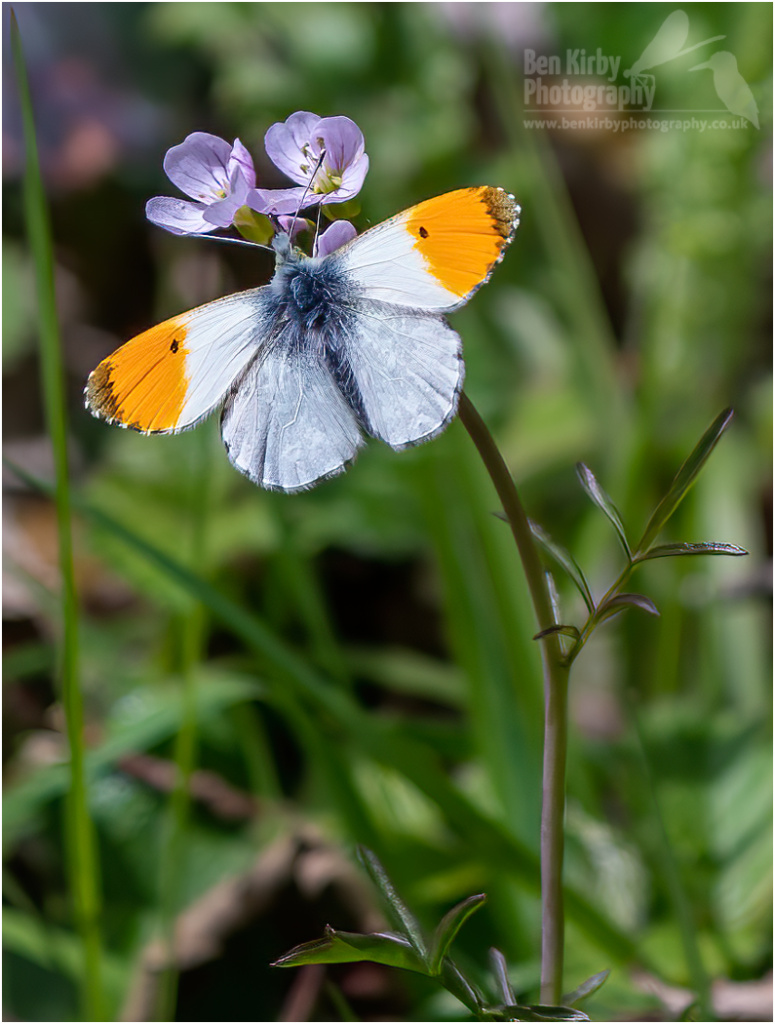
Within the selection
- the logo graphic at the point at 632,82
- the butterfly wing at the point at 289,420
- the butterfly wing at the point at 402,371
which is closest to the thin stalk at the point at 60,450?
the butterfly wing at the point at 289,420

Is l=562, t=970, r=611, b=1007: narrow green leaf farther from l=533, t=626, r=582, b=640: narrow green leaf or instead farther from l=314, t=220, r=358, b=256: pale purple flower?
l=314, t=220, r=358, b=256: pale purple flower

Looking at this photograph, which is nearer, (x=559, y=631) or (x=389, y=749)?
(x=559, y=631)

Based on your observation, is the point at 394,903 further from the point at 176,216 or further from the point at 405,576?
the point at 405,576

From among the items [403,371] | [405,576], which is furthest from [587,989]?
[405,576]

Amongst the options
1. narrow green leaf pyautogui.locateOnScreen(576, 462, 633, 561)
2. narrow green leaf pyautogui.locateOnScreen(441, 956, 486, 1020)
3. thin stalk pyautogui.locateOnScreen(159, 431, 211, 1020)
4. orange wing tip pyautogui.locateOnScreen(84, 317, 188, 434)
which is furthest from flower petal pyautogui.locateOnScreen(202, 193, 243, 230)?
thin stalk pyautogui.locateOnScreen(159, 431, 211, 1020)

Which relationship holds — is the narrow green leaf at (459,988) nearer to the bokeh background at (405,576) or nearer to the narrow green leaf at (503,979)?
the narrow green leaf at (503,979)

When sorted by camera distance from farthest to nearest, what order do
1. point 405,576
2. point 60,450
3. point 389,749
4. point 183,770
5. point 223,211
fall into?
point 405,576, point 183,770, point 389,749, point 60,450, point 223,211

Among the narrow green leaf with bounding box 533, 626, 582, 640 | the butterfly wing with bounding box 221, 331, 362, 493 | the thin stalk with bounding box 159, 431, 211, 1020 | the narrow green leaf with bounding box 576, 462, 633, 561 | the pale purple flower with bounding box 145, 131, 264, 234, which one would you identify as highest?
the pale purple flower with bounding box 145, 131, 264, 234

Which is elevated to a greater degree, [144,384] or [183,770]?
[144,384]
